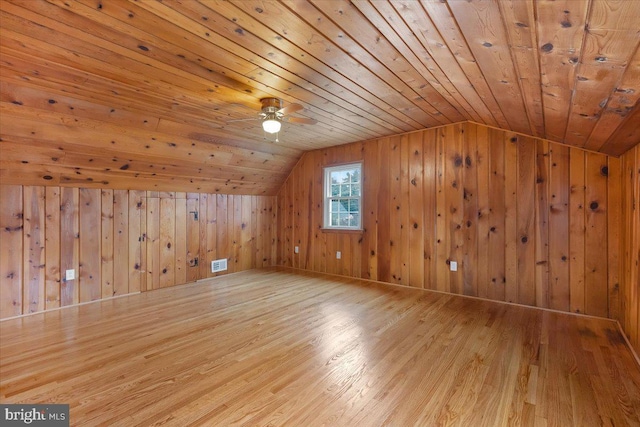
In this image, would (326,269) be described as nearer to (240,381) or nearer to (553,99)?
(240,381)

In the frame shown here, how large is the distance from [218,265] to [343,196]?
2.47 meters

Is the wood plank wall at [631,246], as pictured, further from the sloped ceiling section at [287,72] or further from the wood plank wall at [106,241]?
the wood plank wall at [106,241]

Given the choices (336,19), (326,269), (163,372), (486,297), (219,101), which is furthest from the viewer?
(326,269)

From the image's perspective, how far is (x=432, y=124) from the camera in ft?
12.4

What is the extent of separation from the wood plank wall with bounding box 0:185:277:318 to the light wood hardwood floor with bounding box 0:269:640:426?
36cm

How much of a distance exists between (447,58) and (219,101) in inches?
78.5

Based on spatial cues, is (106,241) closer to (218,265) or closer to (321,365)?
(218,265)

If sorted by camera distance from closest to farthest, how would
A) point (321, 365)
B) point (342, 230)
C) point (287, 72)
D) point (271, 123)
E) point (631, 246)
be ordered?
point (321, 365), point (287, 72), point (631, 246), point (271, 123), point (342, 230)

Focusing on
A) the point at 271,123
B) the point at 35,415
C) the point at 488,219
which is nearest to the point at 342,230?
the point at 488,219

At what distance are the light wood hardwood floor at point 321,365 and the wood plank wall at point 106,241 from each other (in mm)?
355

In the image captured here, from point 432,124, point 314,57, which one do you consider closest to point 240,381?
point 314,57

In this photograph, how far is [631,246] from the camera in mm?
2459

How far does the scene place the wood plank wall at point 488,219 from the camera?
9.93ft

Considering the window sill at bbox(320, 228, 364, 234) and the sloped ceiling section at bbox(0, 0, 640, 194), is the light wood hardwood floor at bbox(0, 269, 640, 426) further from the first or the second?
the sloped ceiling section at bbox(0, 0, 640, 194)
